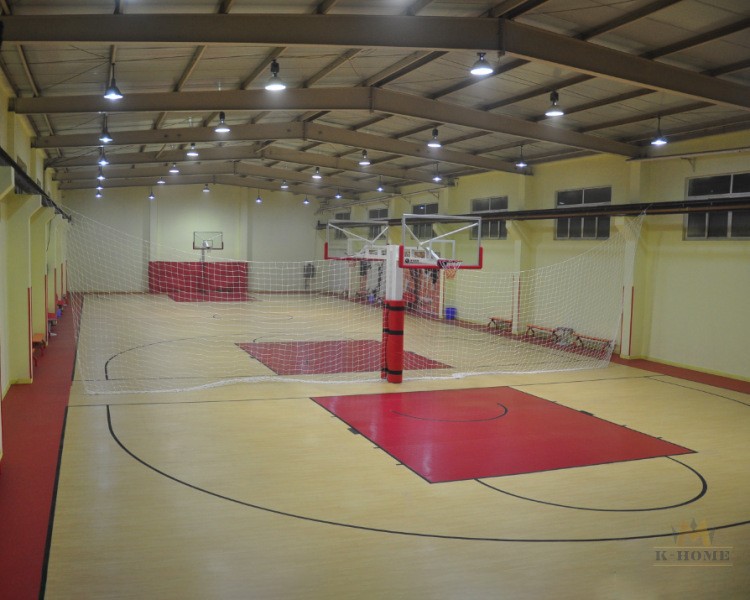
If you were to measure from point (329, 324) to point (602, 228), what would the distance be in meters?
8.89

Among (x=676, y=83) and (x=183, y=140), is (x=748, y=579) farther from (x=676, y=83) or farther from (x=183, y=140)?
(x=183, y=140)

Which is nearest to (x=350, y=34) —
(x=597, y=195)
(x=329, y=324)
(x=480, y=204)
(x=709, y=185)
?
(x=709, y=185)

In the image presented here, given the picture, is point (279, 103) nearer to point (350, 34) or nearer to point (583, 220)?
point (350, 34)

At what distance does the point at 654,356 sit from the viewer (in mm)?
15023

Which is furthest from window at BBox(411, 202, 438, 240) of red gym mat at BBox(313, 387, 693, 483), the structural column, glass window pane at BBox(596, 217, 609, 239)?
the structural column

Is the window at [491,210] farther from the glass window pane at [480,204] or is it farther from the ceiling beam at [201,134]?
the ceiling beam at [201,134]

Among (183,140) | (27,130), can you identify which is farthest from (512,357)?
(27,130)

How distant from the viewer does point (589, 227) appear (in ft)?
55.1

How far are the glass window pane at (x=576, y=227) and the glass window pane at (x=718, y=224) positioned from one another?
3936 mm

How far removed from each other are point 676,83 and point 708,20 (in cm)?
147

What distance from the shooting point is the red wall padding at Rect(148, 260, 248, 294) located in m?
30.2

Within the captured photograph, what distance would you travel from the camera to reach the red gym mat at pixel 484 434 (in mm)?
7738

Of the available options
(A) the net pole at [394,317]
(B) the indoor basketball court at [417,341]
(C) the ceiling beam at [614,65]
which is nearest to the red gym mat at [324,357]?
(B) the indoor basketball court at [417,341]

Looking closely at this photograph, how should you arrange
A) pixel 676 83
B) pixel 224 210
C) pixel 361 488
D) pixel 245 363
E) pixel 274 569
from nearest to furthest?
pixel 274 569
pixel 361 488
pixel 676 83
pixel 245 363
pixel 224 210
